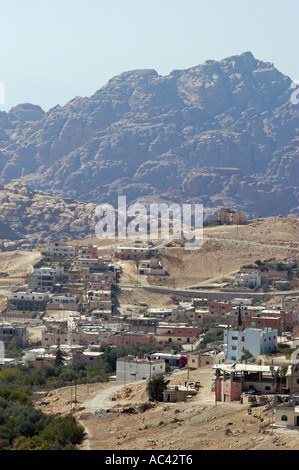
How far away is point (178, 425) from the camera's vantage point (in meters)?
32.5

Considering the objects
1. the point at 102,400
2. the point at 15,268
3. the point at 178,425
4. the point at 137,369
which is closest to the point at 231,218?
the point at 15,268

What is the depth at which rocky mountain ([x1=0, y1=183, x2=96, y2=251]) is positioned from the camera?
466ft

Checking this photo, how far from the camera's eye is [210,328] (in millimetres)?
57906

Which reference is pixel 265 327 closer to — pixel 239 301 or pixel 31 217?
pixel 239 301

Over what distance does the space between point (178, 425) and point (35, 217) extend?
11323 cm

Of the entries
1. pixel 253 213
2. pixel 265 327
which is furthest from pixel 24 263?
pixel 253 213

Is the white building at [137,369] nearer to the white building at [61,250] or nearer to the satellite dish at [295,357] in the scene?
the satellite dish at [295,357]

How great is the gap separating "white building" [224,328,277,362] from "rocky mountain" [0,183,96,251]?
3872 inches

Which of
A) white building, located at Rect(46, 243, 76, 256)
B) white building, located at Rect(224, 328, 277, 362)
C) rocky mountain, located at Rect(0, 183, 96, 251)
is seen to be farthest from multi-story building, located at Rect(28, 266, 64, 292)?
rocky mountain, located at Rect(0, 183, 96, 251)

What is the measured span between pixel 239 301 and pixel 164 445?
3823 cm

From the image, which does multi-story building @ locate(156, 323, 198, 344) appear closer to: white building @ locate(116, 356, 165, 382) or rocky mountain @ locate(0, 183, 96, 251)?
white building @ locate(116, 356, 165, 382)

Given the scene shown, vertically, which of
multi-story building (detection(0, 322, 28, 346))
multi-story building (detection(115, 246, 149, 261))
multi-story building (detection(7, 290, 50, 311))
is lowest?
multi-story building (detection(0, 322, 28, 346))

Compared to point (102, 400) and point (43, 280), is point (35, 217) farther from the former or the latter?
point (102, 400)
